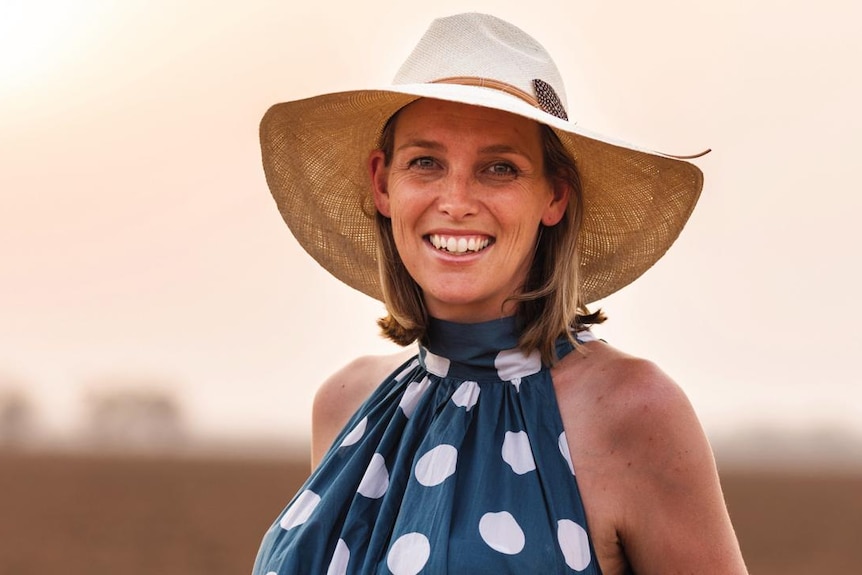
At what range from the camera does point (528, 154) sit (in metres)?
3.03

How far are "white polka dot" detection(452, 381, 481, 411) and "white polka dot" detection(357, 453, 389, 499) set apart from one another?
0.24 metres

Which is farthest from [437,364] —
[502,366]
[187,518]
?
[187,518]

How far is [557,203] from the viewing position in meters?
3.18

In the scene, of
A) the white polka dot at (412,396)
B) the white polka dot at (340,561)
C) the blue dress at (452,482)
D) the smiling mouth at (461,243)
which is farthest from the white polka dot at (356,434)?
the smiling mouth at (461,243)

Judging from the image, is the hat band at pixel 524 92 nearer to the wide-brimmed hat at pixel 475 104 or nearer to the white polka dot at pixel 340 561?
the wide-brimmed hat at pixel 475 104

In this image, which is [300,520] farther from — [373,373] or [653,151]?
[653,151]

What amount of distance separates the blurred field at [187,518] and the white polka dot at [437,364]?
1253 centimetres

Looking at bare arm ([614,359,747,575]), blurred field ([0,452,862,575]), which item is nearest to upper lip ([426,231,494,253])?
bare arm ([614,359,747,575])

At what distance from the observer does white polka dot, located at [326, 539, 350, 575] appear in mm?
2920

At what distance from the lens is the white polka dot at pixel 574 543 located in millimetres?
2748

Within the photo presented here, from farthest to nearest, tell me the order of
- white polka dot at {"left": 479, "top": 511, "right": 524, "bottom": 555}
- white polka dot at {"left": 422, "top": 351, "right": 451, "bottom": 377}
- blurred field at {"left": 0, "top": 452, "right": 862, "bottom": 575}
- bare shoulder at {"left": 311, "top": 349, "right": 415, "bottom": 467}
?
1. blurred field at {"left": 0, "top": 452, "right": 862, "bottom": 575}
2. bare shoulder at {"left": 311, "top": 349, "right": 415, "bottom": 467}
3. white polka dot at {"left": 422, "top": 351, "right": 451, "bottom": 377}
4. white polka dot at {"left": 479, "top": 511, "right": 524, "bottom": 555}

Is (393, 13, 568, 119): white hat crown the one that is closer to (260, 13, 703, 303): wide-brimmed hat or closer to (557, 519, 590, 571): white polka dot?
(260, 13, 703, 303): wide-brimmed hat

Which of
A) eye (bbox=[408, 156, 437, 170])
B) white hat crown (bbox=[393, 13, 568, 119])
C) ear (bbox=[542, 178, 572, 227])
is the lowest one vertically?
ear (bbox=[542, 178, 572, 227])

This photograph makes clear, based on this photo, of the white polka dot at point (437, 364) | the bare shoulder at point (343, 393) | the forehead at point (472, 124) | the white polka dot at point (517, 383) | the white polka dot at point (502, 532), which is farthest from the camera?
the bare shoulder at point (343, 393)
